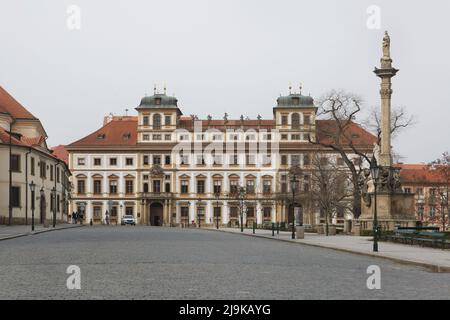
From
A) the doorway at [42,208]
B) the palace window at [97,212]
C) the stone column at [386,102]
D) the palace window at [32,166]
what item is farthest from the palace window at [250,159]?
the stone column at [386,102]

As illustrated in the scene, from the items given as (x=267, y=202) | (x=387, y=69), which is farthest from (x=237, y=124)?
(x=387, y=69)

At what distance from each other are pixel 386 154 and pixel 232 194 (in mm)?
67509

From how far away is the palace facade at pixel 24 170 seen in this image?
220ft

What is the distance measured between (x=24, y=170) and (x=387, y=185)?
40151mm

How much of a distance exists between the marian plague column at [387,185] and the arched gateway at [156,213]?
7097 centimetres

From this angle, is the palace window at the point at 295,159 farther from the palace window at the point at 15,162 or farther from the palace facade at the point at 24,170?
the palace window at the point at 15,162

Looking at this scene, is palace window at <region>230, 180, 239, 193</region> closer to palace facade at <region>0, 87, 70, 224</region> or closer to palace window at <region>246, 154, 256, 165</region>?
palace window at <region>246, 154, 256, 165</region>

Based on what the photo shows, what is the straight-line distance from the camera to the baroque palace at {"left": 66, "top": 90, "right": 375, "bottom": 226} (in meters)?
111

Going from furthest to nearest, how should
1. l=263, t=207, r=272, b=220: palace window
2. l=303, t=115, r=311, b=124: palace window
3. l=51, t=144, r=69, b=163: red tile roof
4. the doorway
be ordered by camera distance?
1. l=51, t=144, r=69, b=163: red tile roof
2. l=263, t=207, r=272, b=220: palace window
3. l=303, t=115, r=311, b=124: palace window
4. the doorway

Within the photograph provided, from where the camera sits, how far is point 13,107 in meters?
82.0

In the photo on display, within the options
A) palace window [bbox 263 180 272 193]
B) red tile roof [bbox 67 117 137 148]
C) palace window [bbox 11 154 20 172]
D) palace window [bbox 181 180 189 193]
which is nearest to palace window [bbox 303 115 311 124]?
palace window [bbox 263 180 272 193]

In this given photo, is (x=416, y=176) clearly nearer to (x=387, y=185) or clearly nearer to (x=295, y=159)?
(x=295, y=159)

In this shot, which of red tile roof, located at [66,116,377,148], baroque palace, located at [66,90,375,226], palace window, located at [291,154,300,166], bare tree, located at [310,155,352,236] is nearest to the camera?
bare tree, located at [310,155,352,236]

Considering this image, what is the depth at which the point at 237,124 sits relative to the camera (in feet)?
378
